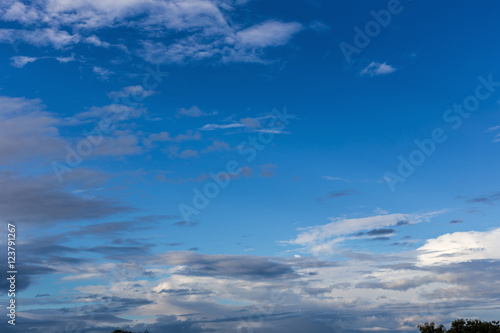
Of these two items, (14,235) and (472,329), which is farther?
(472,329)

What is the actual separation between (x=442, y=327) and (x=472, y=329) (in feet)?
27.7

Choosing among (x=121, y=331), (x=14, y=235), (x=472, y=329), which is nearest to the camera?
(x=14, y=235)

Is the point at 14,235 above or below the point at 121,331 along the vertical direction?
above

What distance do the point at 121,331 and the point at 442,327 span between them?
74364mm

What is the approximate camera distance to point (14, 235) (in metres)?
67.5

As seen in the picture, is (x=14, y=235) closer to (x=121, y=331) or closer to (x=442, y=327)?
(x=121, y=331)

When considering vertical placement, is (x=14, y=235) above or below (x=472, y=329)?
above

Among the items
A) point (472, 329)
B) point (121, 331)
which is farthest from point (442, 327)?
point (121, 331)

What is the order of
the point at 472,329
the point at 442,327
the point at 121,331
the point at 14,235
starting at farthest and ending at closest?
the point at 121,331, the point at 442,327, the point at 472,329, the point at 14,235

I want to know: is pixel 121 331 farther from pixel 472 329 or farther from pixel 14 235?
pixel 472 329

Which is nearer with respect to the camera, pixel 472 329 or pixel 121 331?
pixel 472 329

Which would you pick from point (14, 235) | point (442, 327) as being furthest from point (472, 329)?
point (14, 235)

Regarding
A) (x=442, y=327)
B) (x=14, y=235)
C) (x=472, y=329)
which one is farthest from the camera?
(x=442, y=327)

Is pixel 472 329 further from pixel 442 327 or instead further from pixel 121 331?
pixel 121 331
